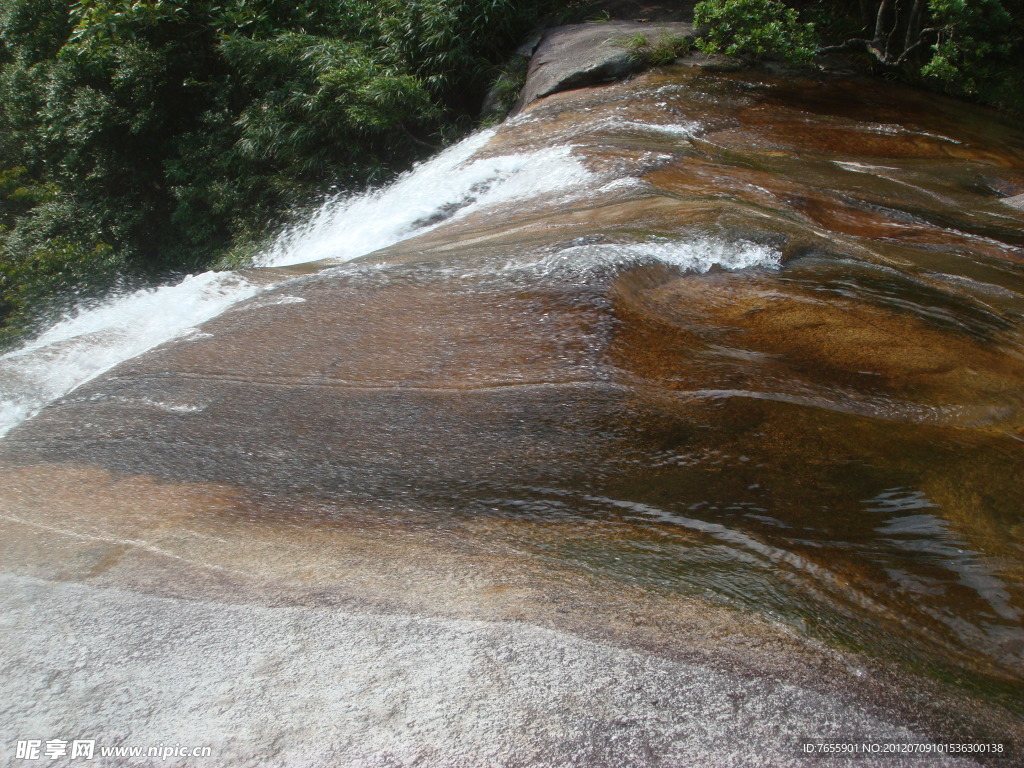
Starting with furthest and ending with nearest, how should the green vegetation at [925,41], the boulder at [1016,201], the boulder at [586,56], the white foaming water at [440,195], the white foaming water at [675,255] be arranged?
the boulder at [586,56] → the green vegetation at [925,41] → the white foaming water at [440,195] → the boulder at [1016,201] → the white foaming water at [675,255]

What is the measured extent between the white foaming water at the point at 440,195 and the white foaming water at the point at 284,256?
0.5 inches

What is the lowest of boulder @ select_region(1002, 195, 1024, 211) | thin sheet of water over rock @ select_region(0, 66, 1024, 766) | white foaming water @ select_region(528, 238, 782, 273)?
boulder @ select_region(1002, 195, 1024, 211)

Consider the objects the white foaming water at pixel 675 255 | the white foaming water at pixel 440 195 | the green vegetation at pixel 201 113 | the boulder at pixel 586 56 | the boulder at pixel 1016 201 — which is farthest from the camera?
the green vegetation at pixel 201 113

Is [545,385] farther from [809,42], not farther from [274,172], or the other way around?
[274,172]

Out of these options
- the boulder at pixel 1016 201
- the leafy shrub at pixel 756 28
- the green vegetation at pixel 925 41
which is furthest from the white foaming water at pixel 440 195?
the boulder at pixel 1016 201

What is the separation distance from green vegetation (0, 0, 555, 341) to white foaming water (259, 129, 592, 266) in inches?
95.5

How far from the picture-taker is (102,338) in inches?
181

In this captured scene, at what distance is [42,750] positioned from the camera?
176 centimetres

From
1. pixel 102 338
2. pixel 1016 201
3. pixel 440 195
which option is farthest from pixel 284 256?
pixel 1016 201

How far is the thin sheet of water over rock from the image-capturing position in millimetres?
1836

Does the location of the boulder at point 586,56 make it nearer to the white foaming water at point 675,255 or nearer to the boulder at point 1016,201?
the boulder at point 1016,201

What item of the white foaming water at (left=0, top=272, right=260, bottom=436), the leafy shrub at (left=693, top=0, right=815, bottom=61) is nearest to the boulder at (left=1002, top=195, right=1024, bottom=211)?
the leafy shrub at (left=693, top=0, right=815, bottom=61)

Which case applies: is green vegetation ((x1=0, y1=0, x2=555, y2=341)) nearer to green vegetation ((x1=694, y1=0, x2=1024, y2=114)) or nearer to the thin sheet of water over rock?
green vegetation ((x1=694, y1=0, x2=1024, y2=114))

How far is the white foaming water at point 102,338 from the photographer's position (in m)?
3.95
